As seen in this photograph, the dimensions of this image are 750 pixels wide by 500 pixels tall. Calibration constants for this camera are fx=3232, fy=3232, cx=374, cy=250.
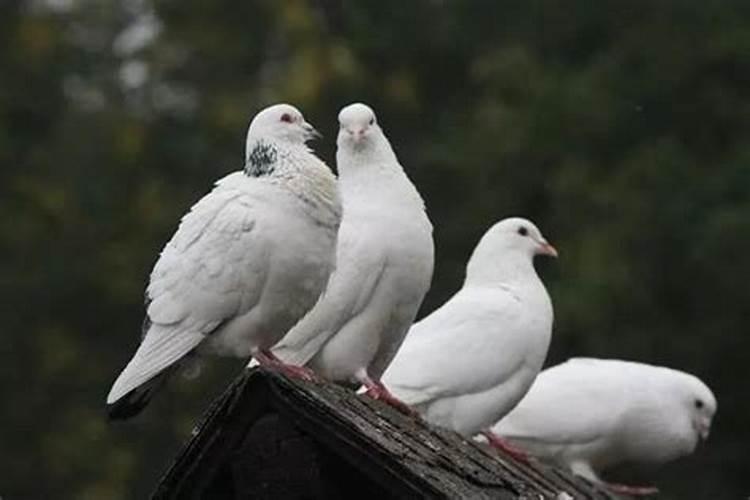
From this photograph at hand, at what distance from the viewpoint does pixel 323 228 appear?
10.0 m

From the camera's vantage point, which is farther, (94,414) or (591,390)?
(94,414)

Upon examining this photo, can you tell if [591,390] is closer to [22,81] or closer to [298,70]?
[298,70]

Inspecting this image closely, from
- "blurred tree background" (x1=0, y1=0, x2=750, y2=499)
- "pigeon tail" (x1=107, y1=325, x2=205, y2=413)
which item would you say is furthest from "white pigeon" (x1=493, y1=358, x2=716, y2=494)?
"blurred tree background" (x1=0, y1=0, x2=750, y2=499)

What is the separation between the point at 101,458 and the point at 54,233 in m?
2.91

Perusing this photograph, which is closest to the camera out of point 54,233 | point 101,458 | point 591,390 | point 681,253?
point 591,390

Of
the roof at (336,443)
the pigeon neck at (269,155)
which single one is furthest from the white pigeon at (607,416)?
the roof at (336,443)

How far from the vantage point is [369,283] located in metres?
11.8

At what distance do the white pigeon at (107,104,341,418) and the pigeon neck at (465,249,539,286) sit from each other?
398cm

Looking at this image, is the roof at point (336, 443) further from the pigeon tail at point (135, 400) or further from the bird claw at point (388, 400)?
the pigeon tail at point (135, 400)

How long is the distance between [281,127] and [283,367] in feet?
4.68

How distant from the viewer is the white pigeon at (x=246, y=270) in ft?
32.8

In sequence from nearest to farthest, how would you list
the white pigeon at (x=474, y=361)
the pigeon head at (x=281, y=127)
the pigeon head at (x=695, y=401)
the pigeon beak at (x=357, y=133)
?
the pigeon head at (x=281, y=127)
the pigeon beak at (x=357, y=133)
the white pigeon at (x=474, y=361)
the pigeon head at (x=695, y=401)

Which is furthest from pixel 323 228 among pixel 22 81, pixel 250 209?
pixel 22 81

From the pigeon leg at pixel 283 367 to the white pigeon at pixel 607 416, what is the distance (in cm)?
506
